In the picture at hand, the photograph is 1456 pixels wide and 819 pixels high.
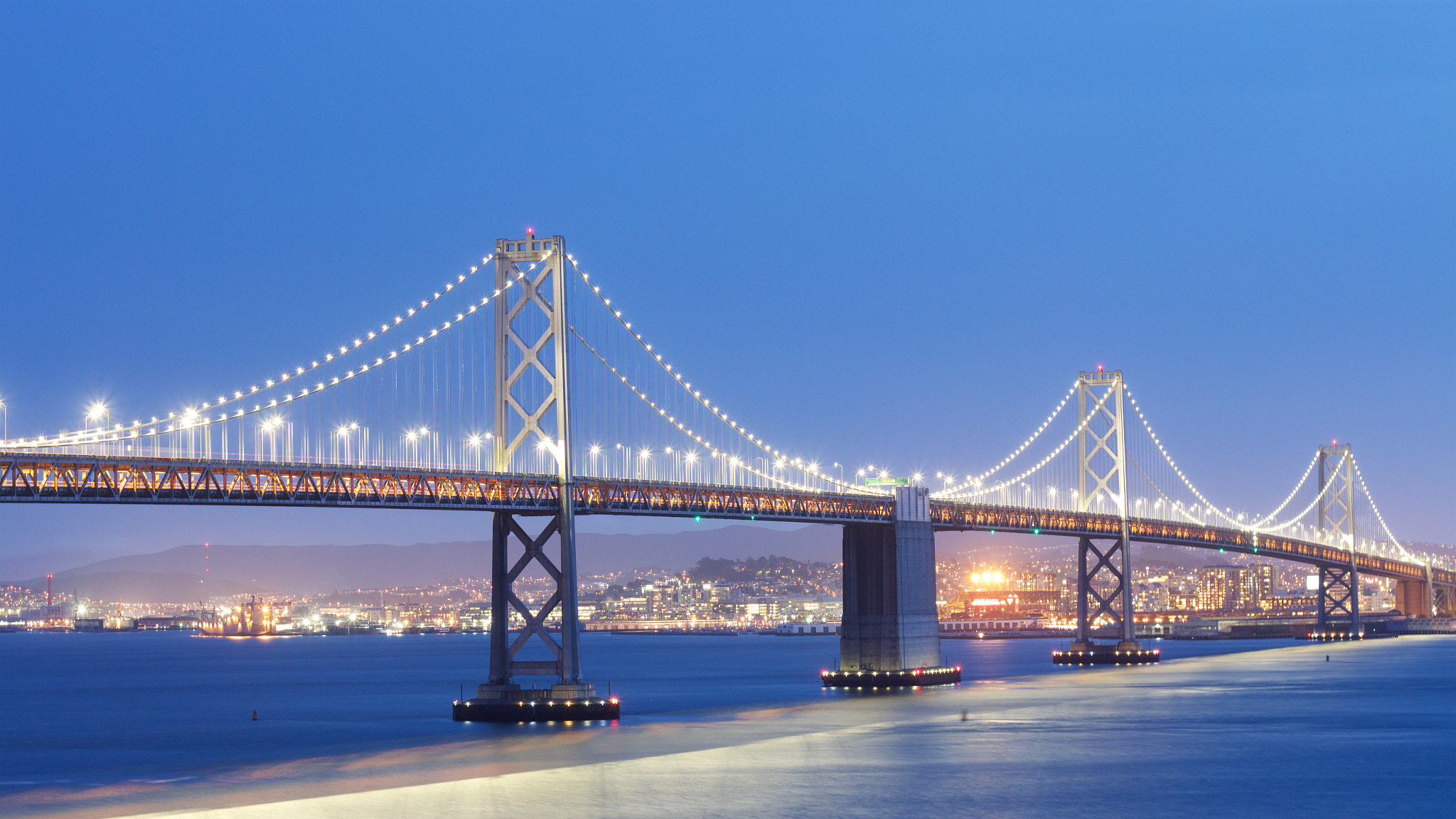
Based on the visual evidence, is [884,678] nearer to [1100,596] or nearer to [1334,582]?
[1100,596]

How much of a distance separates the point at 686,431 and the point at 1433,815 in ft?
108

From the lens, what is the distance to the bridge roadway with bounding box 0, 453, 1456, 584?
124 feet

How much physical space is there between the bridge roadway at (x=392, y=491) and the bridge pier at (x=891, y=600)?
1160mm

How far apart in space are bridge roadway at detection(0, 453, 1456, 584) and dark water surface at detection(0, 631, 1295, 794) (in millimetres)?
6599

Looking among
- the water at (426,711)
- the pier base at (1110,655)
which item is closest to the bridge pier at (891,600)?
the water at (426,711)

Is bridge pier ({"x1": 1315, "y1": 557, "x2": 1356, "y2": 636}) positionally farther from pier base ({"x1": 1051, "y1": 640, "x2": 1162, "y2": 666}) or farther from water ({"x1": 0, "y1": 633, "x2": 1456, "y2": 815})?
pier base ({"x1": 1051, "y1": 640, "x2": 1162, "y2": 666})

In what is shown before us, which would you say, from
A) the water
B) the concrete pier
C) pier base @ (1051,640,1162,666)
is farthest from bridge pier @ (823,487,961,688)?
pier base @ (1051,640,1162,666)

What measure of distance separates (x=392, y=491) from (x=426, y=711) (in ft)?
72.4

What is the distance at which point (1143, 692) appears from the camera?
6575 cm

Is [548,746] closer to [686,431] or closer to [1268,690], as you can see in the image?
[686,431]

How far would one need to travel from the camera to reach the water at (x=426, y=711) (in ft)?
139

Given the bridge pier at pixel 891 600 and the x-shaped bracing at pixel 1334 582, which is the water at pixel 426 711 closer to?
the bridge pier at pixel 891 600

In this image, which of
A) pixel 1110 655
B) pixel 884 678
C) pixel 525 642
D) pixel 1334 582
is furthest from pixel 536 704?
pixel 1334 582

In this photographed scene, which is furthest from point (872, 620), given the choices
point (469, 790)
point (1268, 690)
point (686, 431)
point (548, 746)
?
point (469, 790)
